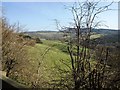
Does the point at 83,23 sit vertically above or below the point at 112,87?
above

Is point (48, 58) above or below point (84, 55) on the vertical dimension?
below

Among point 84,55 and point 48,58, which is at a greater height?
point 84,55

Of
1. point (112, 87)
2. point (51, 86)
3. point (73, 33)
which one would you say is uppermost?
point (73, 33)

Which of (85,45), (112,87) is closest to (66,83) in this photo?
(85,45)

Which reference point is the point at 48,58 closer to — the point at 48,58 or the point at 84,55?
the point at 48,58

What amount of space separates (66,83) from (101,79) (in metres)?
1.39

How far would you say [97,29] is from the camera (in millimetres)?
7348

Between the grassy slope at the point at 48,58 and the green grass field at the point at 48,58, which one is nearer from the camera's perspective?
the green grass field at the point at 48,58

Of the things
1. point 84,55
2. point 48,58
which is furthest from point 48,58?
point 84,55

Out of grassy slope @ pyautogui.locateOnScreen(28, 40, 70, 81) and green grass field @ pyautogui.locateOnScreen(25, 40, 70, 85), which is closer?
green grass field @ pyautogui.locateOnScreen(25, 40, 70, 85)

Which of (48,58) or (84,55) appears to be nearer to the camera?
(84,55)

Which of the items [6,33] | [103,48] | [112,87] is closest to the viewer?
[112,87]

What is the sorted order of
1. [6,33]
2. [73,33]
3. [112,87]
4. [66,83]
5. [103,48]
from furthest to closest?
[6,33] → [73,33] → [66,83] → [103,48] → [112,87]

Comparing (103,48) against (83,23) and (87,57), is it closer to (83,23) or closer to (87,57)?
(87,57)
